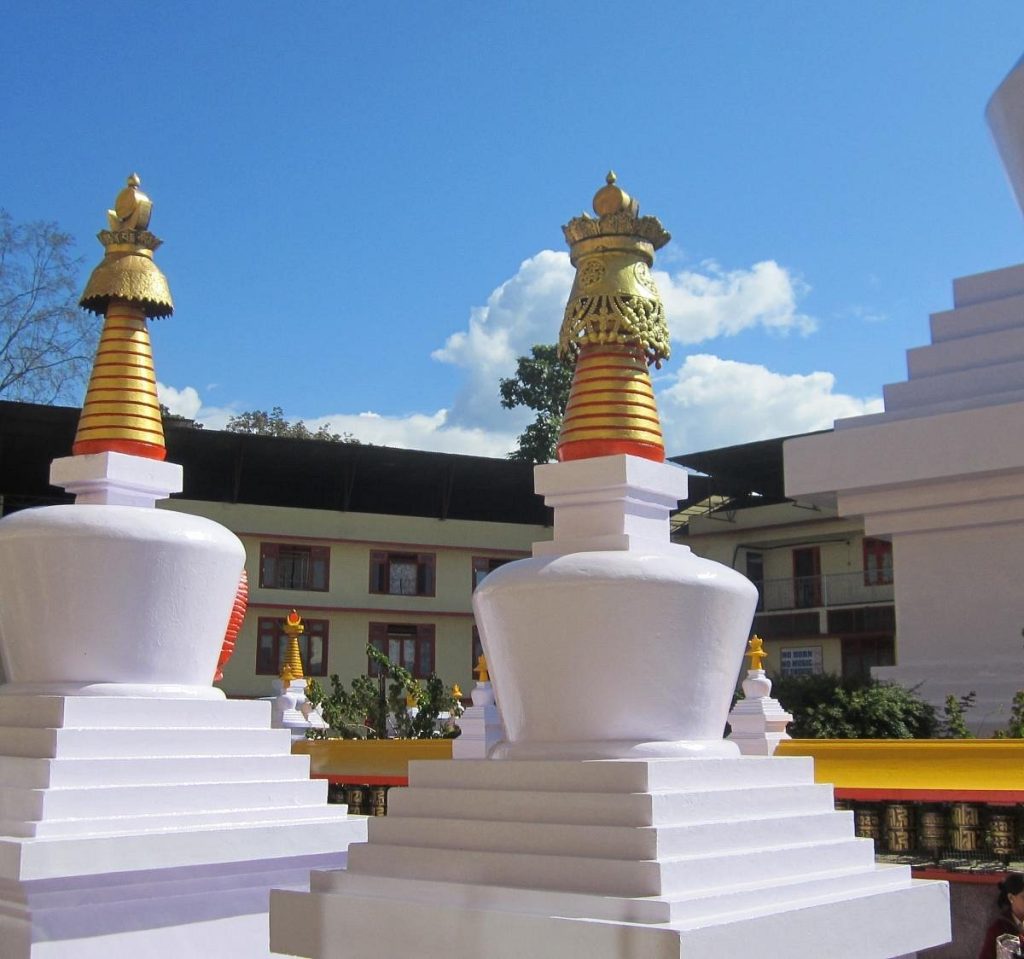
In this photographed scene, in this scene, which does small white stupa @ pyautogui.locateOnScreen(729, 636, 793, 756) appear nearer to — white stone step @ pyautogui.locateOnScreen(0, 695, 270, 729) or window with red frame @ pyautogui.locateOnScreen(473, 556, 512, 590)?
white stone step @ pyautogui.locateOnScreen(0, 695, 270, 729)

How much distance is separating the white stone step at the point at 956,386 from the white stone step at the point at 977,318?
59 cm

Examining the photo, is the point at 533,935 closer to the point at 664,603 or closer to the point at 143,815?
the point at 664,603

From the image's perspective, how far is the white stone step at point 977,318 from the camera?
44.7 feet

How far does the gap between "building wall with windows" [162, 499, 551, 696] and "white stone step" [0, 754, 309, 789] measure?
23.5 m

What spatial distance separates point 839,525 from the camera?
1188 inches

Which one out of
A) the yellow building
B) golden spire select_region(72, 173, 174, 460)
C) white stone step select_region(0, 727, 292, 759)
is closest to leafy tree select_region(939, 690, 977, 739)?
white stone step select_region(0, 727, 292, 759)

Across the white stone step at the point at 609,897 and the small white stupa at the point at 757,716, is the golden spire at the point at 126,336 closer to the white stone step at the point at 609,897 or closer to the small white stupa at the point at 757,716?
the white stone step at the point at 609,897

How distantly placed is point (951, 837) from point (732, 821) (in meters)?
3.00

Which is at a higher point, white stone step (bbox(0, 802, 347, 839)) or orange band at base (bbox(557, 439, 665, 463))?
orange band at base (bbox(557, 439, 665, 463))

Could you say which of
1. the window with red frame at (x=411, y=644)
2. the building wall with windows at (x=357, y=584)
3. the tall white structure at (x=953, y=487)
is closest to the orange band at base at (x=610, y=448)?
the tall white structure at (x=953, y=487)

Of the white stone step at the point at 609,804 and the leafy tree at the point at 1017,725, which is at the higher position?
the leafy tree at the point at 1017,725

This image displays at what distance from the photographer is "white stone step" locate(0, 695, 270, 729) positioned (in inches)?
215

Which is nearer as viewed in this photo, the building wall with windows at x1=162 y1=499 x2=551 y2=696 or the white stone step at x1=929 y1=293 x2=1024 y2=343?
the white stone step at x1=929 y1=293 x2=1024 y2=343

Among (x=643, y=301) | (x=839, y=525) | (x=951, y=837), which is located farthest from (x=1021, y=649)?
(x=839, y=525)
